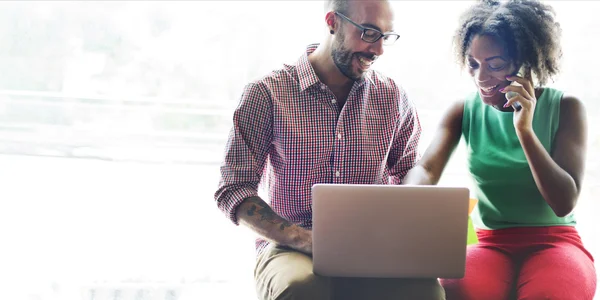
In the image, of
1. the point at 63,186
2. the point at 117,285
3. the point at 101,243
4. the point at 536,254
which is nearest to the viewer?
the point at 536,254

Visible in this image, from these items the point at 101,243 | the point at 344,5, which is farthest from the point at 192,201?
the point at 344,5

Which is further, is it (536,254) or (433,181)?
(433,181)

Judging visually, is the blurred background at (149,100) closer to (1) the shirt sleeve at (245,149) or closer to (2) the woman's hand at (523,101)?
(1) the shirt sleeve at (245,149)

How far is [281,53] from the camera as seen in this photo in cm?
237

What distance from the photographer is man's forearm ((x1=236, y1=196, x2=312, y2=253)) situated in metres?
1.39

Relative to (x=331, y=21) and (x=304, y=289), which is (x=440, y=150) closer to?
(x=331, y=21)

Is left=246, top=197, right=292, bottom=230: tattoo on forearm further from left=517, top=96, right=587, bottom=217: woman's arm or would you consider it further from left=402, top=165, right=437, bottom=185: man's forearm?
left=517, top=96, right=587, bottom=217: woman's arm

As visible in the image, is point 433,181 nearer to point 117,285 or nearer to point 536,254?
point 536,254

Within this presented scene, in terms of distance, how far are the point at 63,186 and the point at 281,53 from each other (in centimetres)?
115

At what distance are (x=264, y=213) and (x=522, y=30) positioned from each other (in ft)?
2.56

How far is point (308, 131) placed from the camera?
4.90ft

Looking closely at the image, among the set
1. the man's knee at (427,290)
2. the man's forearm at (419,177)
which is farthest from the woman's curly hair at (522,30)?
the man's knee at (427,290)

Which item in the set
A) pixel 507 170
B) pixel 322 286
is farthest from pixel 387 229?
pixel 507 170

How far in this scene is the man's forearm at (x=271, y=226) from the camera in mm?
1387
